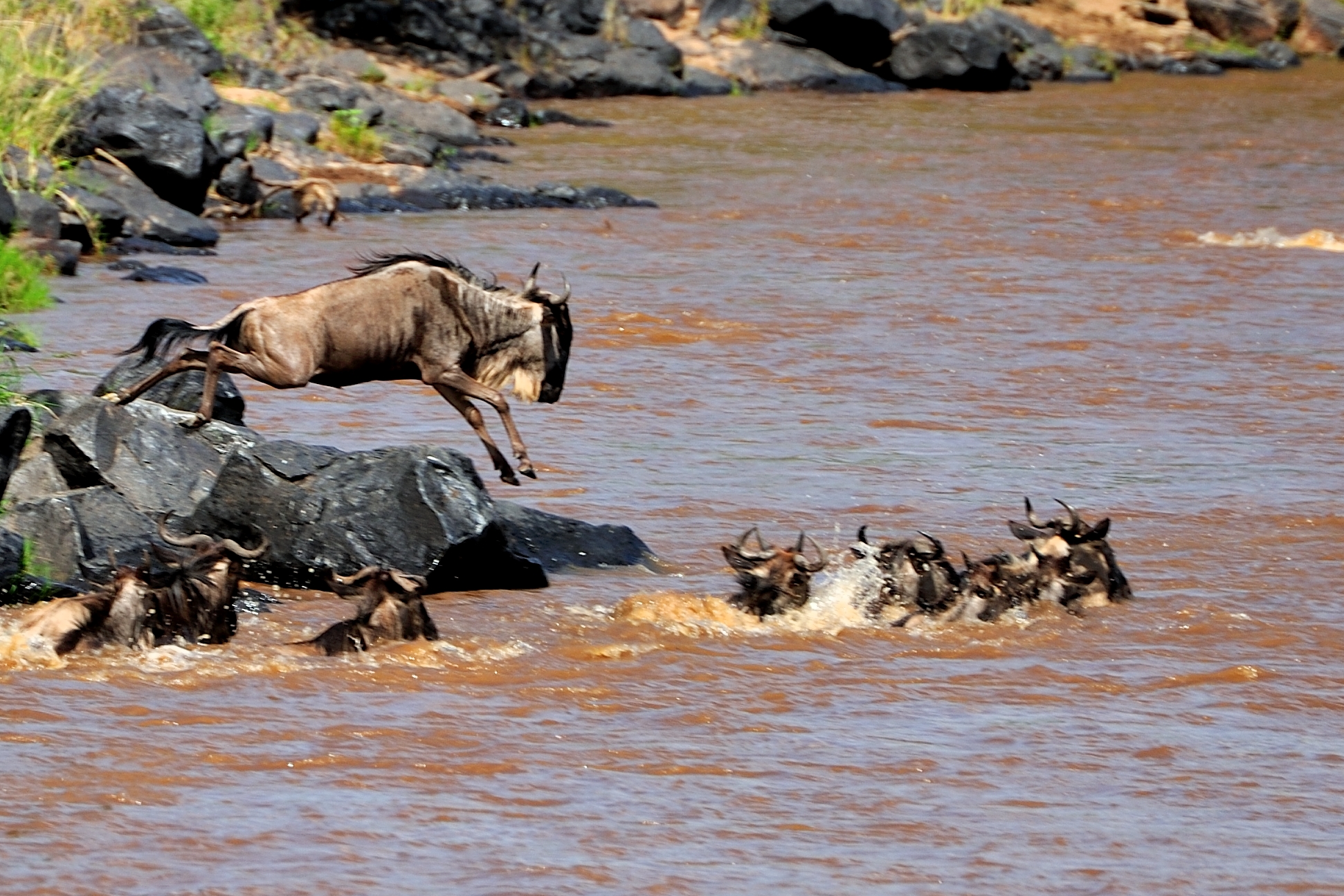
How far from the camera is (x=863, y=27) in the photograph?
126ft

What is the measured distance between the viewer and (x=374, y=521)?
874 cm

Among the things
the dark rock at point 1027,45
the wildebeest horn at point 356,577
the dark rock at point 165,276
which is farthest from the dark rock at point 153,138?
the dark rock at point 1027,45

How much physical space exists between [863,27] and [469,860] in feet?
111

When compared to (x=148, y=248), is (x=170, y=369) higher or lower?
higher

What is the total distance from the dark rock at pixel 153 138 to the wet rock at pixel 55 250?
9.26 feet

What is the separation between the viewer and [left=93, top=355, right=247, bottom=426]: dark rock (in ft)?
31.6

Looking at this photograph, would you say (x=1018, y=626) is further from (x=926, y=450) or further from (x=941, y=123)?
(x=941, y=123)

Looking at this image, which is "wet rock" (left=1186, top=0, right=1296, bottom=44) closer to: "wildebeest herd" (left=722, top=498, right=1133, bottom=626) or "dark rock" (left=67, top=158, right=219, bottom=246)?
"dark rock" (left=67, top=158, right=219, bottom=246)

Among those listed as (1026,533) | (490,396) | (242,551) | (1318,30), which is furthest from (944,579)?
(1318,30)

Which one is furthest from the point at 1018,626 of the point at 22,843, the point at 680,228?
the point at 680,228

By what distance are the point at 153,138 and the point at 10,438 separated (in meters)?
11.3

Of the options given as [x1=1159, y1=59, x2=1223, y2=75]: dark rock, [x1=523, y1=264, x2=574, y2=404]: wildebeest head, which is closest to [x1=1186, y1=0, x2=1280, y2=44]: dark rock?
[x1=1159, y1=59, x2=1223, y2=75]: dark rock

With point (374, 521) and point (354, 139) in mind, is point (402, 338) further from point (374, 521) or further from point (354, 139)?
point (354, 139)

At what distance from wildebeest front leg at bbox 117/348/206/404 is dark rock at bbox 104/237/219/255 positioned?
8.86 metres
